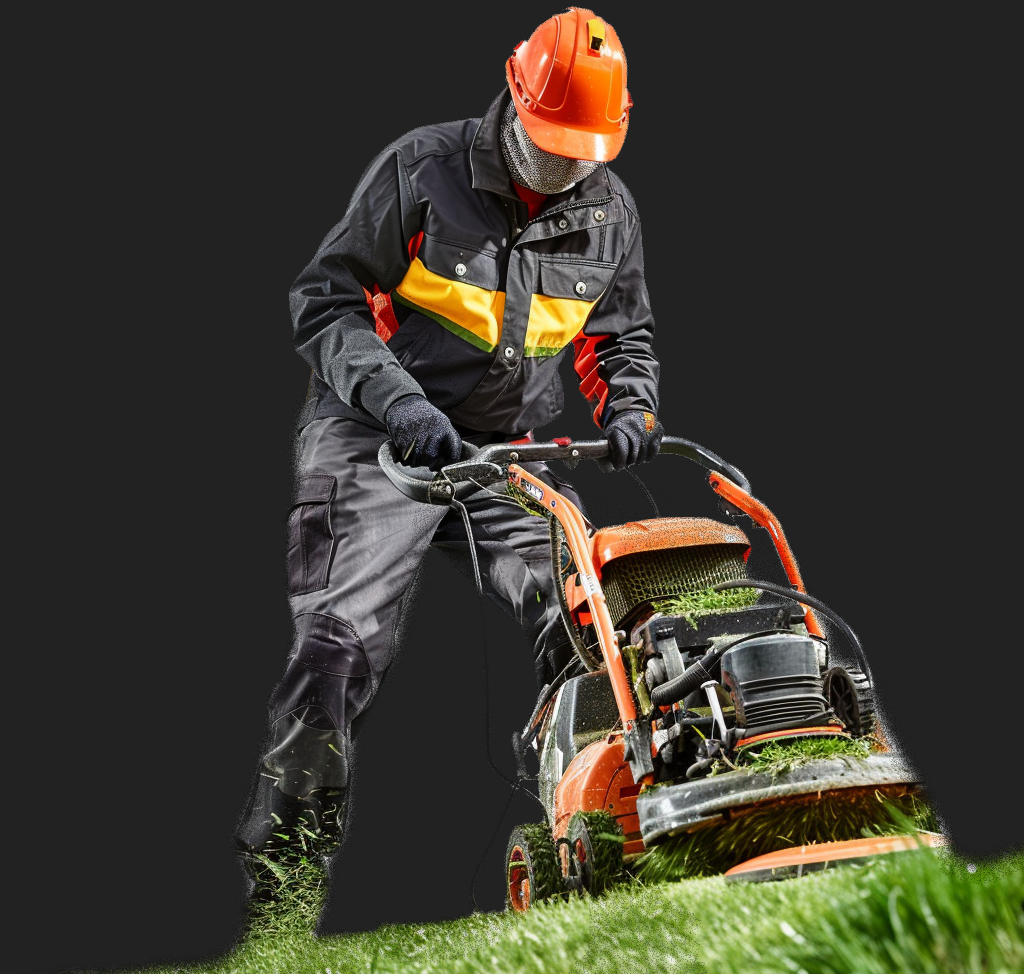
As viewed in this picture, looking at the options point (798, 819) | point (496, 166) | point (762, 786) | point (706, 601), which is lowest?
point (798, 819)

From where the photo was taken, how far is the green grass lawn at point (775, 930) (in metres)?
1.25

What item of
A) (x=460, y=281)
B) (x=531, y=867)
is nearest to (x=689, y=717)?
(x=531, y=867)

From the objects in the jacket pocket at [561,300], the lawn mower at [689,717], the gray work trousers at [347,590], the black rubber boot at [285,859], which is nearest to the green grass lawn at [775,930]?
the lawn mower at [689,717]

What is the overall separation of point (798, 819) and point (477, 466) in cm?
130

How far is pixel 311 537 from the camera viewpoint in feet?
11.7

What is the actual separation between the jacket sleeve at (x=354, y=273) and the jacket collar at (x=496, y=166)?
0.81ft

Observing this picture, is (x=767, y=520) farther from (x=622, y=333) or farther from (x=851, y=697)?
(x=622, y=333)

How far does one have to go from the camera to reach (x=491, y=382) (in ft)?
12.1

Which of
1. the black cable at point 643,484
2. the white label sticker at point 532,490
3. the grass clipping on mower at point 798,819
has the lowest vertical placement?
the grass clipping on mower at point 798,819

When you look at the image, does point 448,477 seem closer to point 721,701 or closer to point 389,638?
point 389,638

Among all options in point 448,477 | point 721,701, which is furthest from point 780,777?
point 448,477

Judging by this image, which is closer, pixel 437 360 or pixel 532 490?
pixel 532 490

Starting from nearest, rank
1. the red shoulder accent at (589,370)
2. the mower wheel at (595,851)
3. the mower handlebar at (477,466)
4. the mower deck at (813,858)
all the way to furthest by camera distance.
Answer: the mower deck at (813,858)
the mower wheel at (595,851)
the mower handlebar at (477,466)
the red shoulder accent at (589,370)

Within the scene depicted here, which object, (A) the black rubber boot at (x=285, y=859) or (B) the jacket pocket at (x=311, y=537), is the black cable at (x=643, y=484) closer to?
(B) the jacket pocket at (x=311, y=537)
